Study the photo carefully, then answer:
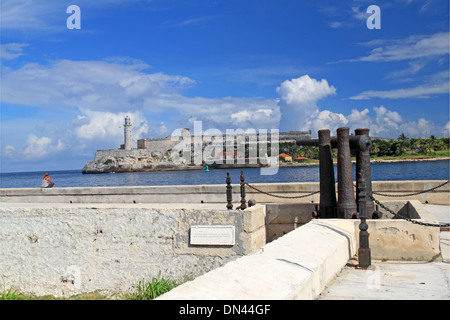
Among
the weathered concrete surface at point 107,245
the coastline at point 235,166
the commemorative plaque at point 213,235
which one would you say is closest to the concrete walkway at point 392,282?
the commemorative plaque at point 213,235

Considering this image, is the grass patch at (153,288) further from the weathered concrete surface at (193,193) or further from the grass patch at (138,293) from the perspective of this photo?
the weathered concrete surface at (193,193)

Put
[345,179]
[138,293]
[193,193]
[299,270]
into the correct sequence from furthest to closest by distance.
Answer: [193,193], [138,293], [345,179], [299,270]

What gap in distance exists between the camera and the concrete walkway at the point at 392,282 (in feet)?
16.0

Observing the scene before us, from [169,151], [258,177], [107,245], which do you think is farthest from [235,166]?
[107,245]

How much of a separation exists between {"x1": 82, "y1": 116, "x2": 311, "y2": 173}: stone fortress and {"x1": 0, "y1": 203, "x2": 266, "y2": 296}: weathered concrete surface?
110995 millimetres

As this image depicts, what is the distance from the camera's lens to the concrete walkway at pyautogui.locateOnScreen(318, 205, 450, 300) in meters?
4.88

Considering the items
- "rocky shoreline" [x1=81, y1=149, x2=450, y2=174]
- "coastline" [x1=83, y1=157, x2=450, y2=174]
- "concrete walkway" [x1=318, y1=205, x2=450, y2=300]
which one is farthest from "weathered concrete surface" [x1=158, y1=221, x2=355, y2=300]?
"rocky shoreline" [x1=81, y1=149, x2=450, y2=174]

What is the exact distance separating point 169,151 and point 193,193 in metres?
127

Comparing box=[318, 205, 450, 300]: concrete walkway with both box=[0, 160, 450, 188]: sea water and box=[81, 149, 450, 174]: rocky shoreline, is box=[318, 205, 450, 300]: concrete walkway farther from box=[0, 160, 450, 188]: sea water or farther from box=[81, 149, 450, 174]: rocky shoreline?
box=[81, 149, 450, 174]: rocky shoreline

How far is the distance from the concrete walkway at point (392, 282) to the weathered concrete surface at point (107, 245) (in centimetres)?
312

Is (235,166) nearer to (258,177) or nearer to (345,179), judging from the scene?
(258,177)

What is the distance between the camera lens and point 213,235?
9.26 m
